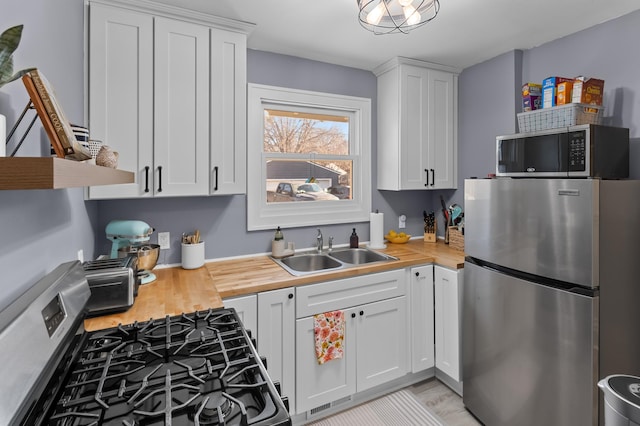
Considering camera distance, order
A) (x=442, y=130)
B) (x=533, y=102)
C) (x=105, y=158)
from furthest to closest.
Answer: (x=442, y=130), (x=533, y=102), (x=105, y=158)

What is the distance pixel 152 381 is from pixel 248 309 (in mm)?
989

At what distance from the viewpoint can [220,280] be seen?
1.94 m

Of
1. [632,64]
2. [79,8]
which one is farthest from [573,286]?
[79,8]

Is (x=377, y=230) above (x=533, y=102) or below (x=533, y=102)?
below

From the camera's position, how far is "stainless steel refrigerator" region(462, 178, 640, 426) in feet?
5.05

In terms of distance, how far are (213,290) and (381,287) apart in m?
1.09

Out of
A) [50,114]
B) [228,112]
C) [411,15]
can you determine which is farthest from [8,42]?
[411,15]

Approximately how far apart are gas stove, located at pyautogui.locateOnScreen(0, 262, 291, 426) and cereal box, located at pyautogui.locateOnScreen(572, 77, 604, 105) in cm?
217

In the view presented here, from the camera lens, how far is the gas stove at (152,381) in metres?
0.72

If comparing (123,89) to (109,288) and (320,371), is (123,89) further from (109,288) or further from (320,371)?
(320,371)

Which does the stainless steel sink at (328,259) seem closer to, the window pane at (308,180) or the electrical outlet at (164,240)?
the window pane at (308,180)

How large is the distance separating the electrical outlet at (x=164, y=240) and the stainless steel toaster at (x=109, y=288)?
2.58ft

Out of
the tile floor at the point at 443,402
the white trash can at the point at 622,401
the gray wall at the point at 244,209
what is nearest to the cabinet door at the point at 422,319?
the tile floor at the point at 443,402

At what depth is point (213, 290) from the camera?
1.71m
